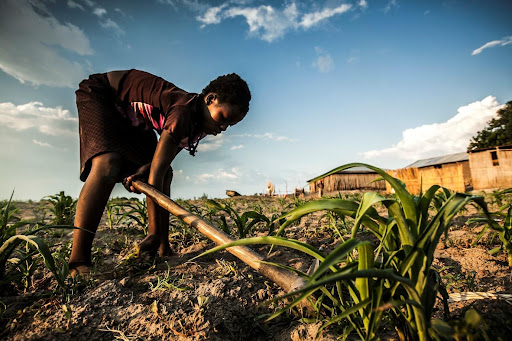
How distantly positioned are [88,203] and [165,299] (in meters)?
0.97

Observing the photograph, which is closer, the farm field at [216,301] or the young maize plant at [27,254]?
the farm field at [216,301]

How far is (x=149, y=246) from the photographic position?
2121mm

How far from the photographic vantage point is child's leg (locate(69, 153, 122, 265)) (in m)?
1.88

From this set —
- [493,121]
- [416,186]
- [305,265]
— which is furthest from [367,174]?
[305,265]

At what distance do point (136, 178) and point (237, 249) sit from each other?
1.11m

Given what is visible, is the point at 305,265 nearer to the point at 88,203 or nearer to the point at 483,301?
the point at 483,301

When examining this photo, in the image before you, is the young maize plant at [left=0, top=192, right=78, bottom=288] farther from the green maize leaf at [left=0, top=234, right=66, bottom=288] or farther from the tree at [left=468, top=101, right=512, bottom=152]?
the tree at [left=468, top=101, right=512, bottom=152]

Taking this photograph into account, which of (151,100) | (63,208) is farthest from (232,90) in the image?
(63,208)

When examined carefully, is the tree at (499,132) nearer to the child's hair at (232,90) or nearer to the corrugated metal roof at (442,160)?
the corrugated metal roof at (442,160)

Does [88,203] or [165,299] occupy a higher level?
[88,203]

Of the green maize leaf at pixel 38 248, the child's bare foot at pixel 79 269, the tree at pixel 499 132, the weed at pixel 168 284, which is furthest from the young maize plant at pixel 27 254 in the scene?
the tree at pixel 499 132

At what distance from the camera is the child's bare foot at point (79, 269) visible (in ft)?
5.82

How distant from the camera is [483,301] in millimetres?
1248

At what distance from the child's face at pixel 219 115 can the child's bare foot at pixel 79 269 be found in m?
1.40
